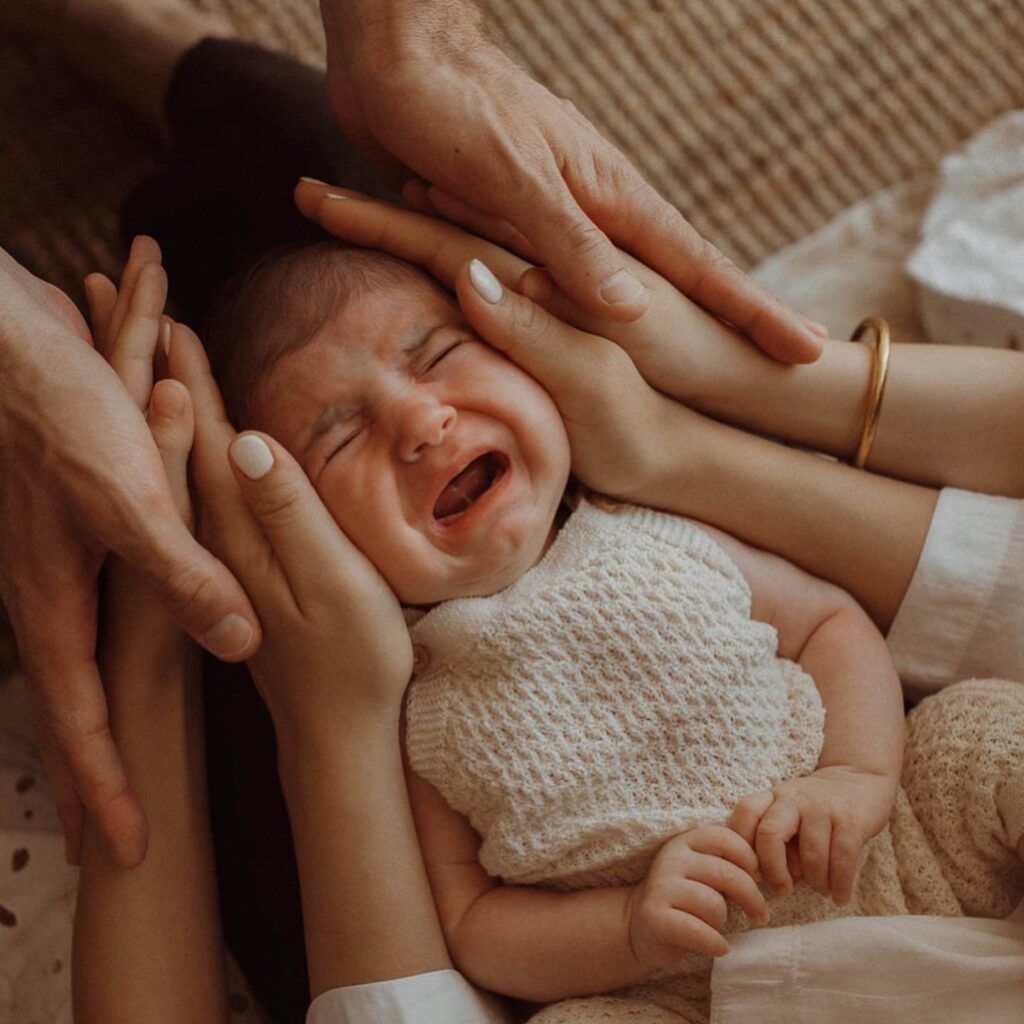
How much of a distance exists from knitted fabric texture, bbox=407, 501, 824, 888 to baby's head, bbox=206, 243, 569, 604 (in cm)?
6

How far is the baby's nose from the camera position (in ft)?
2.84

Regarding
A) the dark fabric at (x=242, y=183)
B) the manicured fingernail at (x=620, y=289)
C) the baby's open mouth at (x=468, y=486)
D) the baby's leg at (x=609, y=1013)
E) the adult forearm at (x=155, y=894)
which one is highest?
the dark fabric at (x=242, y=183)

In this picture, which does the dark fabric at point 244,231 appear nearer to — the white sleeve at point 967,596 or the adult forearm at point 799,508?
the adult forearm at point 799,508

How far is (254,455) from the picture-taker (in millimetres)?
863

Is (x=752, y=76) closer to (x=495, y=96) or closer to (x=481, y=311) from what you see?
(x=495, y=96)

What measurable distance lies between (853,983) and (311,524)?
51cm

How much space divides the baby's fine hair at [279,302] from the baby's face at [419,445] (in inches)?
0.5

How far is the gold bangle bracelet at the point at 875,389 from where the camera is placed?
40.8 inches

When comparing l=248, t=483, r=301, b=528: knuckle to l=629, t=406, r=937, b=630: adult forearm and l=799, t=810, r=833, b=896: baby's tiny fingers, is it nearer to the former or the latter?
l=629, t=406, r=937, b=630: adult forearm

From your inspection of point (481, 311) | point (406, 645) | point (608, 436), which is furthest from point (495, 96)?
point (406, 645)

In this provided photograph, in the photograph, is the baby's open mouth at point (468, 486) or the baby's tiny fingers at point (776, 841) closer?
the baby's tiny fingers at point (776, 841)

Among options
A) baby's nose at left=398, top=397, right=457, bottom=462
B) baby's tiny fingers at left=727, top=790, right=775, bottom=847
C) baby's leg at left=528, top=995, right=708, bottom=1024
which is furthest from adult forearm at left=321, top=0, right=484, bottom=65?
baby's leg at left=528, top=995, right=708, bottom=1024

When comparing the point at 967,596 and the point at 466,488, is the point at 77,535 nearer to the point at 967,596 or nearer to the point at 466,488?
the point at 466,488

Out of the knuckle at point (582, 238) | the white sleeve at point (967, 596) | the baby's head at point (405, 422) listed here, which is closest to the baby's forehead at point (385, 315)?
the baby's head at point (405, 422)
